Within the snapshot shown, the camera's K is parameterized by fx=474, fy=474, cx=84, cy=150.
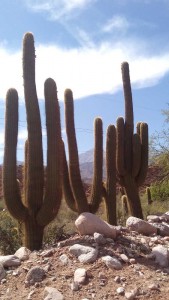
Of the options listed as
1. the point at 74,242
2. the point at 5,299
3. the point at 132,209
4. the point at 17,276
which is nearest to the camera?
the point at 5,299

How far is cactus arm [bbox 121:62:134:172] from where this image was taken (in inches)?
573

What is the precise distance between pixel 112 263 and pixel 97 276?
1.20 feet

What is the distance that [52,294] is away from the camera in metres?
6.26

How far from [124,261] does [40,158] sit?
3.12 metres

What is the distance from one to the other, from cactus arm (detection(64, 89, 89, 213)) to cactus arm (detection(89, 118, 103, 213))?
410mm

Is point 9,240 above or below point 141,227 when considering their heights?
below

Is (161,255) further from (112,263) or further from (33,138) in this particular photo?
(33,138)

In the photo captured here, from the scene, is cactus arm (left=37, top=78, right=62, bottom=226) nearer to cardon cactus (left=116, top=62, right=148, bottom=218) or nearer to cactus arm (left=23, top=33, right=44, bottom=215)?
cactus arm (left=23, top=33, right=44, bottom=215)

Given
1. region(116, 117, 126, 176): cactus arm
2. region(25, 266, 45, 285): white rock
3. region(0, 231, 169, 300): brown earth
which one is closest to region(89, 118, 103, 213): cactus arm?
region(116, 117, 126, 176): cactus arm

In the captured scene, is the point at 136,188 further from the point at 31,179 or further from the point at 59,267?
the point at 59,267

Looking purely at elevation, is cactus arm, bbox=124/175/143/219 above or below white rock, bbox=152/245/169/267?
above

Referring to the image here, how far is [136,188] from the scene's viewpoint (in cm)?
1473

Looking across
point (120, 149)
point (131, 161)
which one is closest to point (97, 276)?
point (120, 149)

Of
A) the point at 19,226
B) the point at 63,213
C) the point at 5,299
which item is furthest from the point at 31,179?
the point at 63,213
